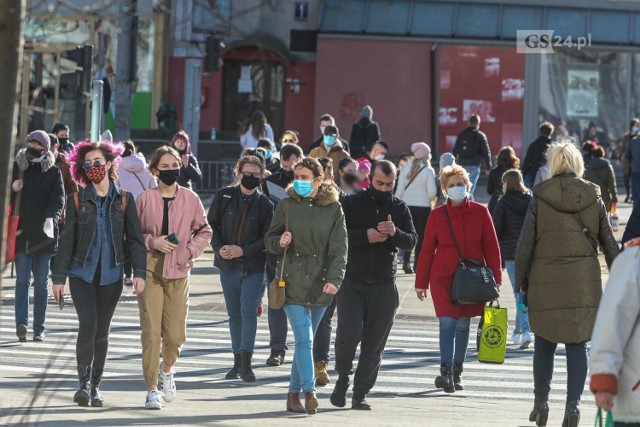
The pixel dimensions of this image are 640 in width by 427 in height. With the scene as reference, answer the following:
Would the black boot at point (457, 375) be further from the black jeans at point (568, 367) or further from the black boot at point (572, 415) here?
the black boot at point (572, 415)

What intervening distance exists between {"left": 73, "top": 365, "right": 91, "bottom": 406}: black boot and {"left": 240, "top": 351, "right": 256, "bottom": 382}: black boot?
188cm

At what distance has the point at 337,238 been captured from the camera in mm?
10727

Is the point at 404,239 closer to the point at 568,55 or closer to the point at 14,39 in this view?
the point at 14,39

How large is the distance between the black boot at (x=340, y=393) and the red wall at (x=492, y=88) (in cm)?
2758

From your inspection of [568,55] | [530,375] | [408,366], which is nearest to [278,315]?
[408,366]

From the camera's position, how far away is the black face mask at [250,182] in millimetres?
12367

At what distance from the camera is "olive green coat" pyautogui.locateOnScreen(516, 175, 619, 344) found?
1006 centimetres

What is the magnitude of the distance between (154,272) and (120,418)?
3.49 ft

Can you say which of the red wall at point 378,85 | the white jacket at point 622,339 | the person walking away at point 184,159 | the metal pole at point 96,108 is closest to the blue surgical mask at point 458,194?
the white jacket at point 622,339

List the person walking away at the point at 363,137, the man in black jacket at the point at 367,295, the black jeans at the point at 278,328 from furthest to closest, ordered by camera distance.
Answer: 1. the person walking away at the point at 363,137
2. the black jeans at the point at 278,328
3. the man in black jacket at the point at 367,295

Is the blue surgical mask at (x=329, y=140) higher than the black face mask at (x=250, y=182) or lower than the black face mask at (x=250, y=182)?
higher

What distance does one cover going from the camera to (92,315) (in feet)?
34.7

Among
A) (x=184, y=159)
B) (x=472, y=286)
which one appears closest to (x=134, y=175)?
(x=184, y=159)

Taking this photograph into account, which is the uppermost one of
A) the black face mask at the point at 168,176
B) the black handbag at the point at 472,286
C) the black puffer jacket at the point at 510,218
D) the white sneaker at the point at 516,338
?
the black face mask at the point at 168,176
